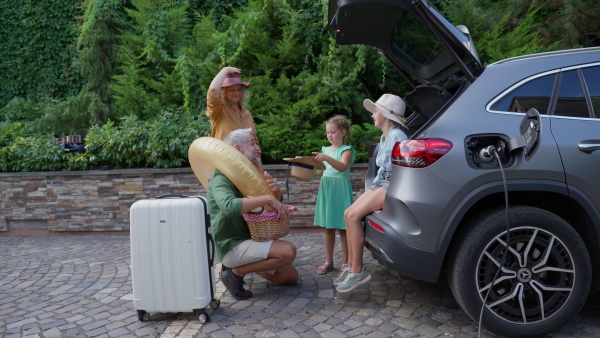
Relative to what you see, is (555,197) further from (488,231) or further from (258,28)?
(258,28)

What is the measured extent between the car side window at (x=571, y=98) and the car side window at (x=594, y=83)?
5cm

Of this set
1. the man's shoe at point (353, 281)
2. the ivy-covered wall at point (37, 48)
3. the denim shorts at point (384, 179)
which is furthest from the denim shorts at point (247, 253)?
the ivy-covered wall at point (37, 48)

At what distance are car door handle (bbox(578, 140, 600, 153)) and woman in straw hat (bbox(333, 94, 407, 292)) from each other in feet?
4.22

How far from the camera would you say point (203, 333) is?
135 inches

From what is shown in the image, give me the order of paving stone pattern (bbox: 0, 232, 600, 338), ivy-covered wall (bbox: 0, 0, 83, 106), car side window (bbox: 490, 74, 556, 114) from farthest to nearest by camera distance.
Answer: ivy-covered wall (bbox: 0, 0, 83, 106) < paving stone pattern (bbox: 0, 232, 600, 338) < car side window (bbox: 490, 74, 556, 114)

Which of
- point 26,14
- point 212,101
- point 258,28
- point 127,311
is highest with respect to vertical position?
point 26,14

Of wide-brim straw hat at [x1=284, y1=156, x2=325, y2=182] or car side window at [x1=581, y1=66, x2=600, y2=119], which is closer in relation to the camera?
car side window at [x1=581, y1=66, x2=600, y2=119]

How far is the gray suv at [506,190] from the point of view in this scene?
3.10 metres

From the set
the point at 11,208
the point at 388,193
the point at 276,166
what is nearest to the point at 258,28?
the point at 276,166

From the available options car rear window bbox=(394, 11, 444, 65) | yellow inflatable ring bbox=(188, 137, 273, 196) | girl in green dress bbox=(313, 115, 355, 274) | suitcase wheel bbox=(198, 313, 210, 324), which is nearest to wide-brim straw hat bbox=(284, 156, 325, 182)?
girl in green dress bbox=(313, 115, 355, 274)

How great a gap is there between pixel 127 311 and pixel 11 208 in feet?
16.2

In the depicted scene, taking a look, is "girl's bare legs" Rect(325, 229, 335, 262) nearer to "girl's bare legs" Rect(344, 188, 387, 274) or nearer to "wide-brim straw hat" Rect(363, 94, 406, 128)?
"girl's bare legs" Rect(344, 188, 387, 274)

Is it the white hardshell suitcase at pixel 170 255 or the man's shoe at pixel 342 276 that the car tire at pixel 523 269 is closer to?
the man's shoe at pixel 342 276

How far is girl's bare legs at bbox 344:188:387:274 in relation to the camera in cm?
384
